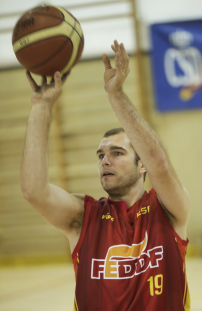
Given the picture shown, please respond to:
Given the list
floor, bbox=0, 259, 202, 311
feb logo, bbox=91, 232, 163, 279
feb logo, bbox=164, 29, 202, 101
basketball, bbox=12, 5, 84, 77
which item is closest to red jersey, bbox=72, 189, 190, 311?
feb logo, bbox=91, 232, 163, 279

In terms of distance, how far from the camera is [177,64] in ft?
21.2

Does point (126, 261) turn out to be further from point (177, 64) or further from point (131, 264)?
point (177, 64)

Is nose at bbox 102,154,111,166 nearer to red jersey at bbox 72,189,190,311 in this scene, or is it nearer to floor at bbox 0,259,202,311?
red jersey at bbox 72,189,190,311

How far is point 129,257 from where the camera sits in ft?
6.56

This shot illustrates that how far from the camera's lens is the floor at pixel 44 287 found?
158 inches

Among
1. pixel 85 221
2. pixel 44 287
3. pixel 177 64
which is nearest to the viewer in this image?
pixel 85 221

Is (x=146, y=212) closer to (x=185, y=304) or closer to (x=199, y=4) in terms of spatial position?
(x=185, y=304)

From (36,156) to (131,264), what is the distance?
80 centimetres

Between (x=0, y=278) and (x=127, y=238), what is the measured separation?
4.34 m

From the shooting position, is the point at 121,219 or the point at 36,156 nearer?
the point at 36,156

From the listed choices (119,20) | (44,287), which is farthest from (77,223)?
(119,20)

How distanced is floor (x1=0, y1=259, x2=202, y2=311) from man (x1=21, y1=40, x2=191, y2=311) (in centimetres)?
195

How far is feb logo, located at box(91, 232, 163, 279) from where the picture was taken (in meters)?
1.97

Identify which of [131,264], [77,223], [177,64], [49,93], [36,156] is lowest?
[131,264]
